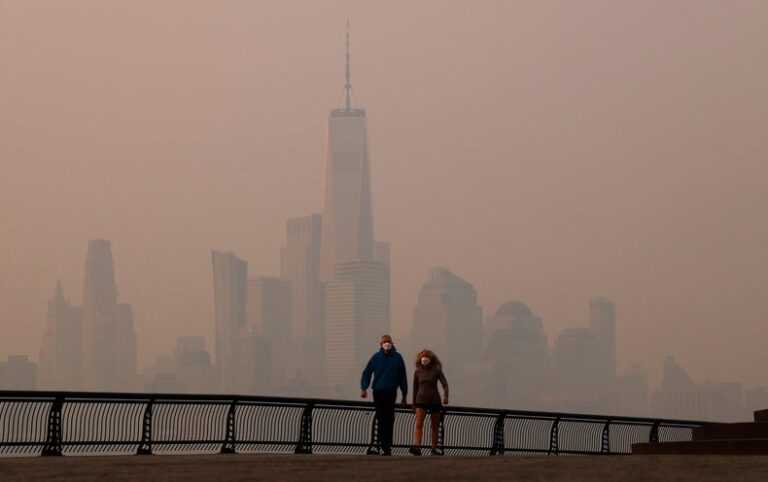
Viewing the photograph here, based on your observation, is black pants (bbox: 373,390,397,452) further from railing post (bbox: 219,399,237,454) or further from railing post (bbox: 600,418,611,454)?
railing post (bbox: 600,418,611,454)

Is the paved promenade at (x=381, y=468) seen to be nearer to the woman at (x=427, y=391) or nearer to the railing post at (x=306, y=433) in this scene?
the woman at (x=427, y=391)

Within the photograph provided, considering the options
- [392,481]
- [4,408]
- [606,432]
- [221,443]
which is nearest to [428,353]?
[221,443]

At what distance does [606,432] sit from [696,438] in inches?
277

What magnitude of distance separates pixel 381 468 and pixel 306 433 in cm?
918

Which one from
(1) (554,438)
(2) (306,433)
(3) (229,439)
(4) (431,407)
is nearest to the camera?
(4) (431,407)

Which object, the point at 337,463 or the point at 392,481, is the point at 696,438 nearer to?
the point at 337,463

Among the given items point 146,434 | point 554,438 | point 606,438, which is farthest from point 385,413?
point 606,438

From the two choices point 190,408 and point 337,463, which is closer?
point 337,463

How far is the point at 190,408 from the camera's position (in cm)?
2633

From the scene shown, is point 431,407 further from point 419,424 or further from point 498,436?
point 498,436

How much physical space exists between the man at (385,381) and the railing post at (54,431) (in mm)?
4533

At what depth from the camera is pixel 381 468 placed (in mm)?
17938

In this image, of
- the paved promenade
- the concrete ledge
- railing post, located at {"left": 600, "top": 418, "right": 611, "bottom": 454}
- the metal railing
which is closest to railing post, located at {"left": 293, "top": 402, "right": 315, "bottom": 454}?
the metal railing

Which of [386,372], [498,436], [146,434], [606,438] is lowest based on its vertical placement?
[606,438]
